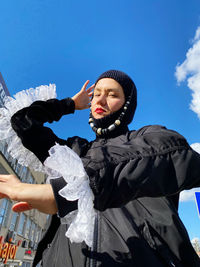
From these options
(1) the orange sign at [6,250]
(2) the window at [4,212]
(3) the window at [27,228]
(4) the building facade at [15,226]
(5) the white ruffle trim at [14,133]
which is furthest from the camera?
(3) the window at [27,228]

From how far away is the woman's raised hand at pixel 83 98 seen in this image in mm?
1760

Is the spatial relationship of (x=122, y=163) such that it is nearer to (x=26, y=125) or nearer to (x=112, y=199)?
(x=112, y=199)

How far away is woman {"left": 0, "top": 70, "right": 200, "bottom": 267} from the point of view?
60 centimetres

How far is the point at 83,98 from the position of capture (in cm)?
181

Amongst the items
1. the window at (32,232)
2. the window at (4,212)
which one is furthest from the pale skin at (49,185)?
the window at (32,232)

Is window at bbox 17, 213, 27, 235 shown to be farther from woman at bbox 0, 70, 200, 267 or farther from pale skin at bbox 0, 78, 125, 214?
woman at bbox 0, 70, 200, 267

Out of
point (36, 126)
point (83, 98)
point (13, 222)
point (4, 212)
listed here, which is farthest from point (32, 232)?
point (36, 126)

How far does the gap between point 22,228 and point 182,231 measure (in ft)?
64.2

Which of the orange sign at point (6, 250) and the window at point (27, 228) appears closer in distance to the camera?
the orange sign at point (6, 250)

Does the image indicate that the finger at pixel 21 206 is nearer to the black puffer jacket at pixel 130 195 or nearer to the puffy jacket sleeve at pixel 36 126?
the black puffer jacket at pixel 130 195

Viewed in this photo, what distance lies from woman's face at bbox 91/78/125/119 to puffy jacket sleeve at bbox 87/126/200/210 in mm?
896

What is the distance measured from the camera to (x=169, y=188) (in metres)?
0.61

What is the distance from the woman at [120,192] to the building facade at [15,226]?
32.8ft

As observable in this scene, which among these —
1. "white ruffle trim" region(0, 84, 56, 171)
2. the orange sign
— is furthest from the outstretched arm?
the orange sign
